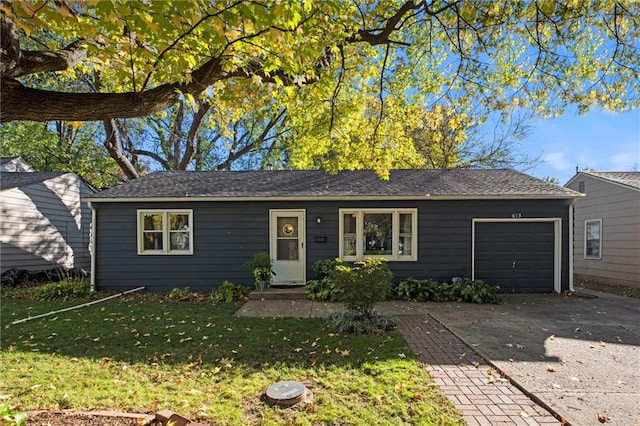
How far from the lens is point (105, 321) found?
600 cm

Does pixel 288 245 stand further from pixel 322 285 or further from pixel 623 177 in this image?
pixel 623 177

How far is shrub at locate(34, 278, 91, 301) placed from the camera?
26.9 feet

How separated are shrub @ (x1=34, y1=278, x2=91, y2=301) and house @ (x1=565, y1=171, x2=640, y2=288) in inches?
617

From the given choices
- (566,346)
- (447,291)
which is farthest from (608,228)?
(566,346)

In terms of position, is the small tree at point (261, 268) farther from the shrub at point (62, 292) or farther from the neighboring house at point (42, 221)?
the neighboring house at point (42, 221)

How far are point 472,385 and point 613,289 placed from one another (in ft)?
32.0

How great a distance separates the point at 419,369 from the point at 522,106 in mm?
5938

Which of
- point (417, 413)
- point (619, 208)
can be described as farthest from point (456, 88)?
point (619, 208)

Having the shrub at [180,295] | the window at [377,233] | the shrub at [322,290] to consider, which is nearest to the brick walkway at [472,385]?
the shrub at [322,290]

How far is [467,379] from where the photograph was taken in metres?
3.60

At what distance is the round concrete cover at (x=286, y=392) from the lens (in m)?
3.03

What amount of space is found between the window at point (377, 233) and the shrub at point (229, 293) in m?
2.76

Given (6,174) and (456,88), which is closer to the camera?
(456,88)

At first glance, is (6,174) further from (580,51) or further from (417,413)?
(580,51)
